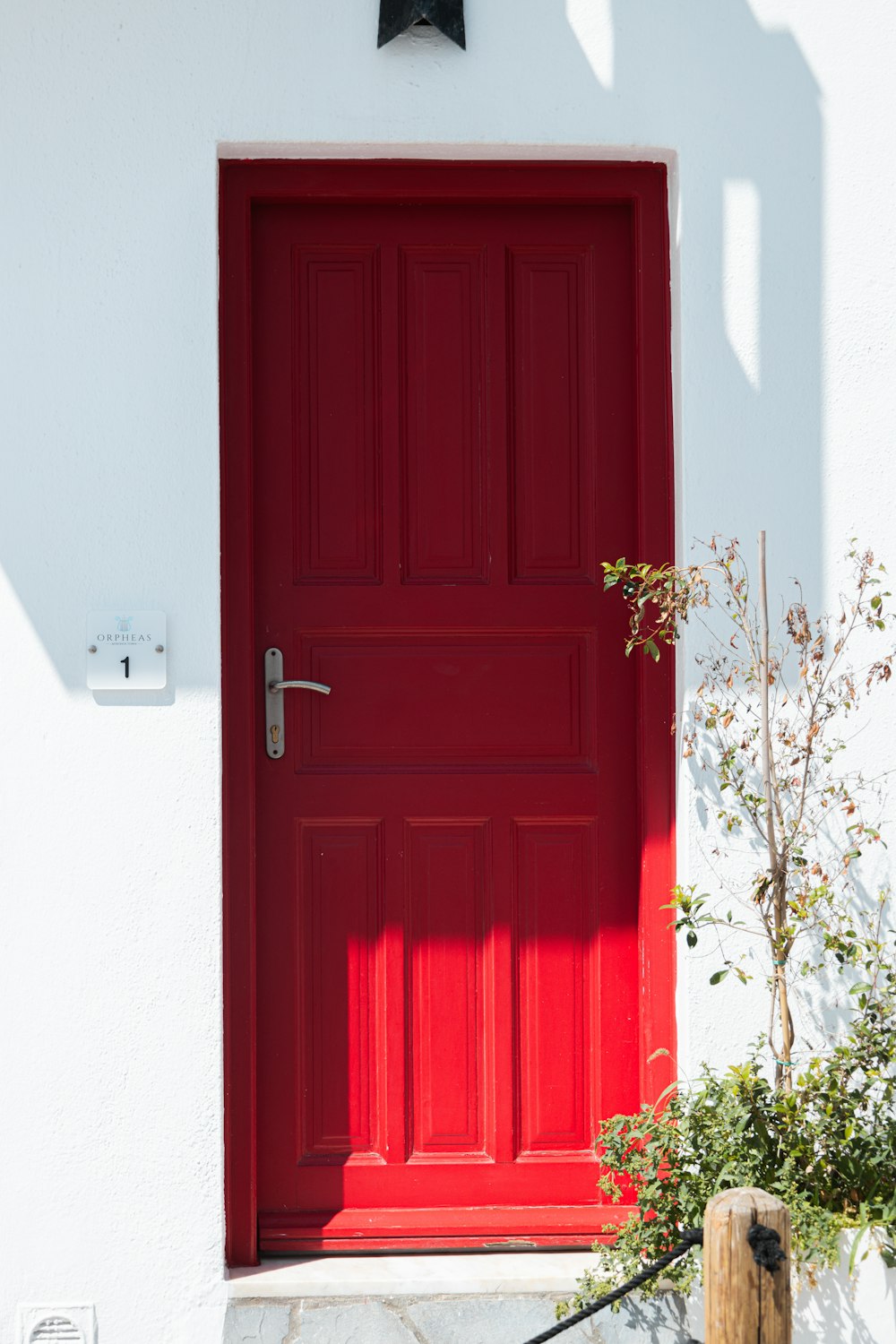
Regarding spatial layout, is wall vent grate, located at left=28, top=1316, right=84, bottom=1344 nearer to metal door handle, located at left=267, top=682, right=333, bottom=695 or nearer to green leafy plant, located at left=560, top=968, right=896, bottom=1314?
green leafy plant, located at left=560, top=968, right=896, bottom=1314

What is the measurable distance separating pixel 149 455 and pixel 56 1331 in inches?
78.8

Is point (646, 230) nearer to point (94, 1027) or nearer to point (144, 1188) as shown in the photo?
point (94, 1027)

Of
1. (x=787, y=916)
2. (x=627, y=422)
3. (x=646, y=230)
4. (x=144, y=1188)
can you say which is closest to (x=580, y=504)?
(x=627, y=422)

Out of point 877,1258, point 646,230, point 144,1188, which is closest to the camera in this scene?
point 877,1258

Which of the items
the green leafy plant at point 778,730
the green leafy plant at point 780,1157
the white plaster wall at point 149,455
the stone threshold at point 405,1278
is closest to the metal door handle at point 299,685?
the white plaster wall at point 149,455

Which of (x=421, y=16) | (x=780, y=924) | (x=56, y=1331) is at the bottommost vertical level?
(x=56, y=1331)

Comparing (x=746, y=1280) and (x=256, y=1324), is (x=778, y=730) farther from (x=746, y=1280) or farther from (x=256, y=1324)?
(x=256, y=1324)

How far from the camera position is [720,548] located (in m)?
A: 2.88

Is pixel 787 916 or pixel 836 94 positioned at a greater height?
pixel 836 94

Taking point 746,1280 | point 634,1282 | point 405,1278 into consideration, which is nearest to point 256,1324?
point 405,1278

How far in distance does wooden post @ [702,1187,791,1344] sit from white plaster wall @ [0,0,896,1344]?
0.99 metres

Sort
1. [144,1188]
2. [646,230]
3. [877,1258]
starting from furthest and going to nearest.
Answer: [646,230]
[144,1188]
[877,1258]

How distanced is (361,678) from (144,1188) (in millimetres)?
1276

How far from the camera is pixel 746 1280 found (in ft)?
6.08
